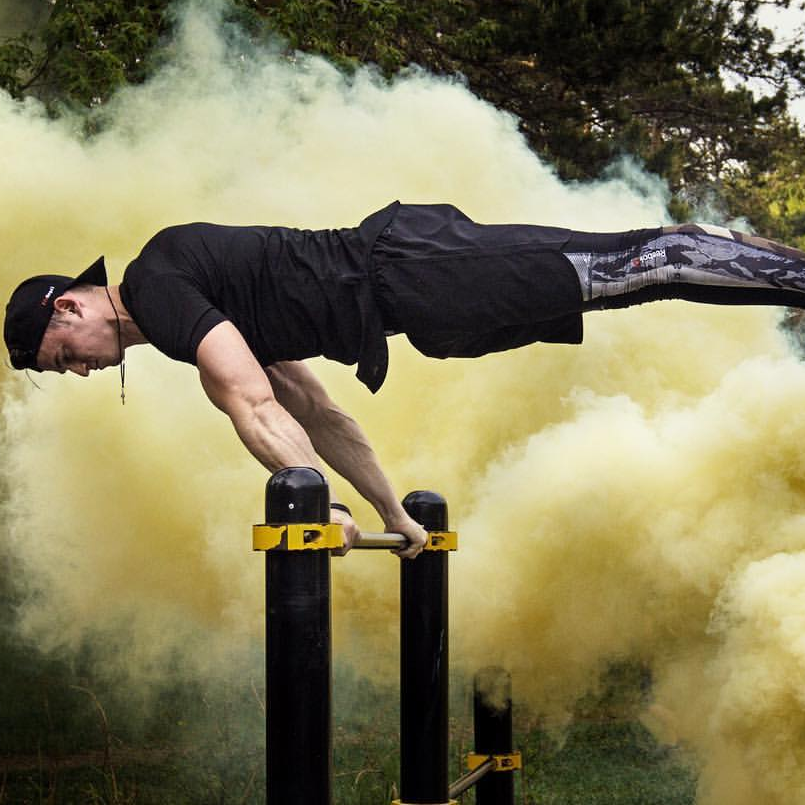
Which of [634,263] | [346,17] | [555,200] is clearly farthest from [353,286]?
[346,17]

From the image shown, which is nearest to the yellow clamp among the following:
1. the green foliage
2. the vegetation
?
the vegetation

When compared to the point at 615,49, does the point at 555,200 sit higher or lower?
lower

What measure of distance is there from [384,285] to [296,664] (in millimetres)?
1166

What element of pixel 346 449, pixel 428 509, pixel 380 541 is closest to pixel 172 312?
pixel 380 541

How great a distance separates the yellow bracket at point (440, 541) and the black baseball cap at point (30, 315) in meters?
1.27

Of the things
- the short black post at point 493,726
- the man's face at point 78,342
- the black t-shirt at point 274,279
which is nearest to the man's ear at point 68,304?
the man's face at point 78,342

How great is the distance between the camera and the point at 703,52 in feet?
35.3

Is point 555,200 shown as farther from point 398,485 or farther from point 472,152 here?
point 398,485

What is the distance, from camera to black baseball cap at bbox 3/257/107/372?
3539 millimetres

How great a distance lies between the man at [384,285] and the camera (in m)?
3.45

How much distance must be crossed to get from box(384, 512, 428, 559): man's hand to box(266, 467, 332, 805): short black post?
1164 mm

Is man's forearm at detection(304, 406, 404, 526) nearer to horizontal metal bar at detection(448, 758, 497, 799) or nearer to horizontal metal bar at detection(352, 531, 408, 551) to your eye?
horizontal metal bar at detection(352, 531, 408, 551)

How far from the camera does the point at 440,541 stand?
4.20m

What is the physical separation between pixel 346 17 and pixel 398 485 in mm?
4634
